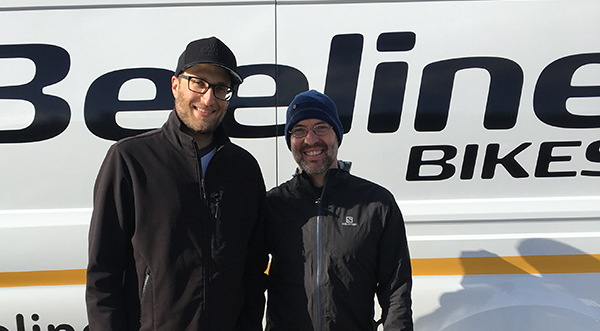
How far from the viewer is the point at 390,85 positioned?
5.51 ft

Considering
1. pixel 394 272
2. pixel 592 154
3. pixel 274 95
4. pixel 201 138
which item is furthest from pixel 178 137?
pixel 592 154

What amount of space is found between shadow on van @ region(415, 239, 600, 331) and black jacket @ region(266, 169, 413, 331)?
0.52 meters

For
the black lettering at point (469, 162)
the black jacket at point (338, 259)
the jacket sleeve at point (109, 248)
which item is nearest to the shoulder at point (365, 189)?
the black jacket at point (338, 259)

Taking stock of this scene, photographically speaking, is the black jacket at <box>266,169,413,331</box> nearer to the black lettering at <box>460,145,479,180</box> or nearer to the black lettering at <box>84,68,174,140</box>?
the black lettering at <box>460,145,479,180</box>

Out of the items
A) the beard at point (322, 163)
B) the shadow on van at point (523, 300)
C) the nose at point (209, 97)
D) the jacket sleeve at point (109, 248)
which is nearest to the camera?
the jacket sleeve at point (109, 248)

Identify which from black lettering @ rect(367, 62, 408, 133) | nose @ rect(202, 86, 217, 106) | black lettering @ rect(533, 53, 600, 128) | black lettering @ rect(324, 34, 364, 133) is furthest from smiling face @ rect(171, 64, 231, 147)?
black lettering @ rect(533, 53, 600, 128)

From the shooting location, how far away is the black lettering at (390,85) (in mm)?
1680

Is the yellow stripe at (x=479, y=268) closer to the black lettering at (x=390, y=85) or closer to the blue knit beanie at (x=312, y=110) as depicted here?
the black lettering at (x=390, y=85)

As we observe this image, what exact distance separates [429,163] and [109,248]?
118 cm

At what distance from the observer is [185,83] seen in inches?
48.6

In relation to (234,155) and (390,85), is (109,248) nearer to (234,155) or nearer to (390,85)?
(234,155)

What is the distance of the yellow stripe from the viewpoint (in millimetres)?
1693

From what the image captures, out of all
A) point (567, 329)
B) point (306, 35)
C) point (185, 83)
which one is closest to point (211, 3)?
point (306, 35)

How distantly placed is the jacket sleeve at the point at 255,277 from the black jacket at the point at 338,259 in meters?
0.04
